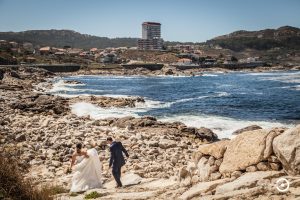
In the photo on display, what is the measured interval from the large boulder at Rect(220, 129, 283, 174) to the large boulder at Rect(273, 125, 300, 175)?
43cm

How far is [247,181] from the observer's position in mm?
7879

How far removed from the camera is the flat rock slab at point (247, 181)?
7.81 meters

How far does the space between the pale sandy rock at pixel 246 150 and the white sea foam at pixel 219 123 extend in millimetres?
14643

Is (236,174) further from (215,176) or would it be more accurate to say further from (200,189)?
(200,189)

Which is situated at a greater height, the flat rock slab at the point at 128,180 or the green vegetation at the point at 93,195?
the green vegetation at the point at 93,195

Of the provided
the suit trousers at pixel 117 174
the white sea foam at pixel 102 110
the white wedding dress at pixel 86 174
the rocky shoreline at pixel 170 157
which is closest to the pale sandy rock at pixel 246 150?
the rocky shoreline at pixel 170 157

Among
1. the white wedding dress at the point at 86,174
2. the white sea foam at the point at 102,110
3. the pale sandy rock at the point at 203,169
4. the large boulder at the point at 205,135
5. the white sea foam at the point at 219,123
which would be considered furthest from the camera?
the white sea foam at the point at 102,110

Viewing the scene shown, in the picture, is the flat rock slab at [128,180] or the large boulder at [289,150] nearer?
the large boulder at [289,150]

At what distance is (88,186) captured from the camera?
11.2 meters

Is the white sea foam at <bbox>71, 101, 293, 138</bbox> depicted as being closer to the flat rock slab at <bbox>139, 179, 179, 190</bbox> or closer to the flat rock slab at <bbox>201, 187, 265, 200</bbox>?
the flat rock slab at <bbox>139, 179, 179, 190</bbox>

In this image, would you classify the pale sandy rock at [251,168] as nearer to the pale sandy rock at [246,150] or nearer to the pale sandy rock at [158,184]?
the pale sandy rock at [246,150]

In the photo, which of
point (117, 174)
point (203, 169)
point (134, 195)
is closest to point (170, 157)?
point (117, 174)

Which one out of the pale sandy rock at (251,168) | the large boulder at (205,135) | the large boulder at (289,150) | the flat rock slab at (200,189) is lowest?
the large boulder at (205,135)

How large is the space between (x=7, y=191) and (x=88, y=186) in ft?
12.9
